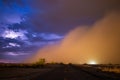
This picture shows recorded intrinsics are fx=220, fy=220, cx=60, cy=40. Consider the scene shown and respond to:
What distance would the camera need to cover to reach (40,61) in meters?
134

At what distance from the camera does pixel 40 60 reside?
5344 inches

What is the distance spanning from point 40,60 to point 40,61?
1.58 m

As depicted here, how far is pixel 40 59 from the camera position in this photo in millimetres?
138000

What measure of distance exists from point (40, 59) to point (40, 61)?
12.7ft

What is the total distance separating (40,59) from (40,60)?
7.54 feet
